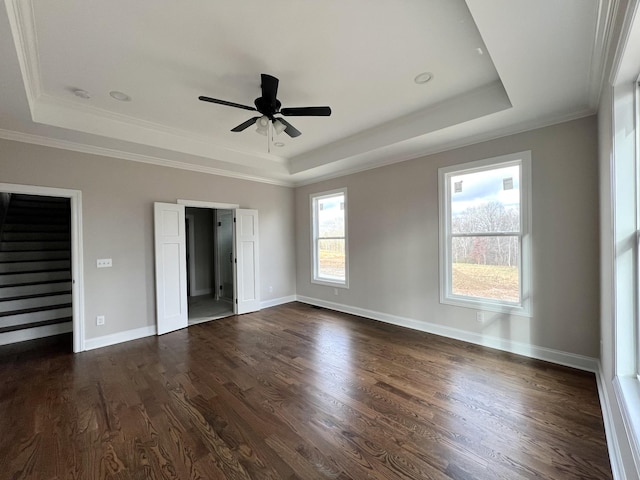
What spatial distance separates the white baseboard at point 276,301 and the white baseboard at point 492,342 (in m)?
1.50

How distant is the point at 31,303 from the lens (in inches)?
167

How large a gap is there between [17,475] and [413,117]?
4631 mm

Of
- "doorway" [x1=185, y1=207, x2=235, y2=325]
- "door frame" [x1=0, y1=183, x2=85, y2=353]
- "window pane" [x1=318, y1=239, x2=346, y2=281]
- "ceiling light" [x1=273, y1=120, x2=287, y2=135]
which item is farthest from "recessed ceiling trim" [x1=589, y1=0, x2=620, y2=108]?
"doorway" [x1=185, y1=207, x2=235, y2=325]

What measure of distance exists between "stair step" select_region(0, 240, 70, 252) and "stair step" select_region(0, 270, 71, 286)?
565 mm

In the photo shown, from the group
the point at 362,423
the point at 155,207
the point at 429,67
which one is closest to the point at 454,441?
the point at 362,423

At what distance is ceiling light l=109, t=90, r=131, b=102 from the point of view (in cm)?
287

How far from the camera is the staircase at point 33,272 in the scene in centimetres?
404

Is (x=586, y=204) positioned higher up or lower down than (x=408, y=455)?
higher up

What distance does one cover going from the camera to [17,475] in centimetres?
166

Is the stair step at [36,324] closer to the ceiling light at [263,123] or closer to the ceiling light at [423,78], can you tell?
the ceiling light at [263,123]

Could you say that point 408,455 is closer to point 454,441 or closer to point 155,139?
point 454,441

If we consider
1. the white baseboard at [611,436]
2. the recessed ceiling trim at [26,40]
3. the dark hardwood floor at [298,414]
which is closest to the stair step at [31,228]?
the dark hardwood floor at [298,414]

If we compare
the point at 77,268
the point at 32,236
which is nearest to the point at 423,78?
the point at 77,268

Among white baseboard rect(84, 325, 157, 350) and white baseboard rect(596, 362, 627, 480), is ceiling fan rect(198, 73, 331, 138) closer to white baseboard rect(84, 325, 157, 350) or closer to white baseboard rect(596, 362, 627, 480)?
white baseboard rect(596, 362, 627, 480)
